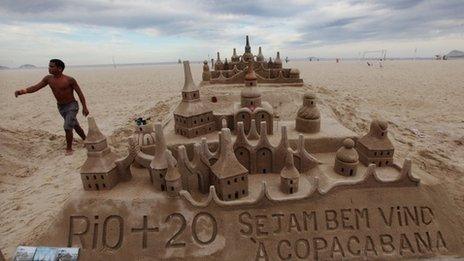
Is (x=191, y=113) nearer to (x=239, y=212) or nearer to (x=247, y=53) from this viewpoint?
(x=239, y=212)

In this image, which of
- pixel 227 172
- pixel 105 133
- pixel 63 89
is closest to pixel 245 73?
pixel 105 133

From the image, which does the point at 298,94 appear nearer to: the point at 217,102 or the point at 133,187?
the point at 217,102

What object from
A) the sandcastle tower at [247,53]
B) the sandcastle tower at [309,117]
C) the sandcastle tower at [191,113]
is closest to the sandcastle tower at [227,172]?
the sandcastle tower at [191,113]

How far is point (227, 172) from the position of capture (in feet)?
24.7

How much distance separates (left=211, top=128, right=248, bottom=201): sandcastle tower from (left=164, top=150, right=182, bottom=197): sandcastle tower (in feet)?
3.21

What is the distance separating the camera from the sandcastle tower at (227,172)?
7.53m

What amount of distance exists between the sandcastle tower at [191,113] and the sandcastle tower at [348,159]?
4634mm

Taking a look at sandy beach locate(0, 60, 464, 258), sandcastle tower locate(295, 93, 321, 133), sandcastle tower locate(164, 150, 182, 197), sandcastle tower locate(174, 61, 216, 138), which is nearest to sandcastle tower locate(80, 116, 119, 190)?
sandy beach locate(0, 60, 464, 258)

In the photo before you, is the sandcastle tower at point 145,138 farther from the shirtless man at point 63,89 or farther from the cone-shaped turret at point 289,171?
the cone-shaped turret at point 289,171

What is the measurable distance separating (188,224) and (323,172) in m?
4.28

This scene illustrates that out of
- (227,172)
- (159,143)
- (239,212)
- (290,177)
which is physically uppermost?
(159,143)

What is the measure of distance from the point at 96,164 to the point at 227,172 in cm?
366

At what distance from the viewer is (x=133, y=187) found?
27.2 ft

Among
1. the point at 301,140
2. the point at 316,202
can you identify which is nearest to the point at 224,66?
the point at 301,140
